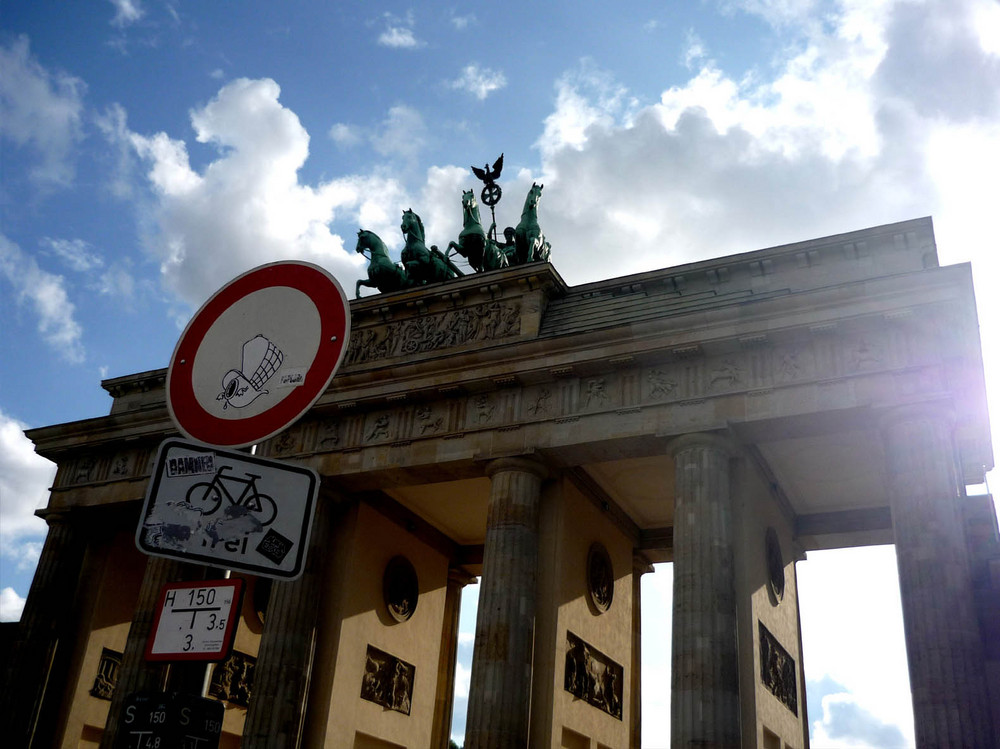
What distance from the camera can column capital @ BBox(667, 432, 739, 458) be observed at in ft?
59.3

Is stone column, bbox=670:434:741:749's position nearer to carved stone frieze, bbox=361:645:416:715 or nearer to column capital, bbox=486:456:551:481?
column capital, bbox=486:456:551:481

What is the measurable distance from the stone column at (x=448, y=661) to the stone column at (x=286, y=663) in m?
5.75

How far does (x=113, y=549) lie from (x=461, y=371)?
12.6 m

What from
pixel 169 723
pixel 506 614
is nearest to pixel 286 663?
pixel 506 614

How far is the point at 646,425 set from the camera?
739 inches

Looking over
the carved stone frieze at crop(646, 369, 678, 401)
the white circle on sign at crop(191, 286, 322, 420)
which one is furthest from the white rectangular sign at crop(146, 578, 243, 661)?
the carved stone frieze at crop(646, 369, 678, 401)

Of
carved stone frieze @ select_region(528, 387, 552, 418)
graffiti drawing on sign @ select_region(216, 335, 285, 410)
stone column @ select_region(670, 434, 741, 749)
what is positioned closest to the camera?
graffiti drawing on sign @ select_region(216, 335, 285, 410)

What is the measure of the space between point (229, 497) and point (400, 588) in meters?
20.1

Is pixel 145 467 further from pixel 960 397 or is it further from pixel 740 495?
pixel 960 397

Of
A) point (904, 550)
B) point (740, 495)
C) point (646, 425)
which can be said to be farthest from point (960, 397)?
point (646, 425)

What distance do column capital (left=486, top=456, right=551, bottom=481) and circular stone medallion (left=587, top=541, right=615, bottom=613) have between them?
3.26 metres

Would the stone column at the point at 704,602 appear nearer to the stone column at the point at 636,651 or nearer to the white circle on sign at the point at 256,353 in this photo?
the stone column at the point at 636,651

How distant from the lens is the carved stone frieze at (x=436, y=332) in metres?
21.8

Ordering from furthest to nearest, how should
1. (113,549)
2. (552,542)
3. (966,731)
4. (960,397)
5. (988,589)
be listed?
1. (113,549)
2. (552,542)
3. (960,397)
4. (988,589)
5. (966,731)
